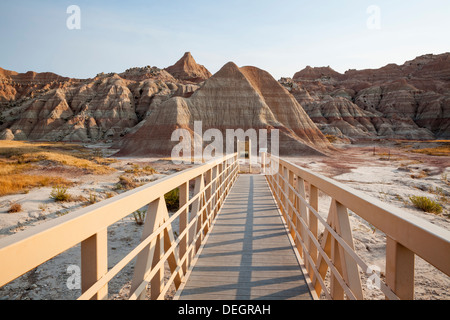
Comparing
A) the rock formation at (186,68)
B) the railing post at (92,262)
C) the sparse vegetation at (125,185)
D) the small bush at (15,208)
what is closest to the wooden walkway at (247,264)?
the railing post at (92,262)

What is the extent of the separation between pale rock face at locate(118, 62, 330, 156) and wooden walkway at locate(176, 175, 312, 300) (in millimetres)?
34271

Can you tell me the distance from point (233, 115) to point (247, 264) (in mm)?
44412

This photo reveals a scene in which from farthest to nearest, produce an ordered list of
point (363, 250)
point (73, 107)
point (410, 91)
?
point (410, 91), point (73, 107), point (363, 250)

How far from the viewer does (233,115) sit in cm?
4703

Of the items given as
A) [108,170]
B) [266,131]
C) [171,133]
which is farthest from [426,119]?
[108,170]

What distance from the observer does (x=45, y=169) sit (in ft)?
58.7

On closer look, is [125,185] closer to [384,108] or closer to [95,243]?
[95,243]

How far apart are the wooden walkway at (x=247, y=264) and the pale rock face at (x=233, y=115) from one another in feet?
112

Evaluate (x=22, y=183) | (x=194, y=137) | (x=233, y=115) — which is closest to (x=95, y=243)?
(x=22, y=183)

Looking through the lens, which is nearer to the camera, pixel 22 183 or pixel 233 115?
pixel 22 183

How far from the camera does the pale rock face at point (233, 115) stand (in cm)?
4128

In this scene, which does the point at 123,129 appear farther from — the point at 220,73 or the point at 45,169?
the point at 45,169

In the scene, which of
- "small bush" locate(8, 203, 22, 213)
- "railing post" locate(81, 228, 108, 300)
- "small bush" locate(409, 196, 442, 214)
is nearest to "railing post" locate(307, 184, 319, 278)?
"railing post" locate(81, 228, 108, 300)

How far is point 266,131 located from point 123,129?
4065 cm
